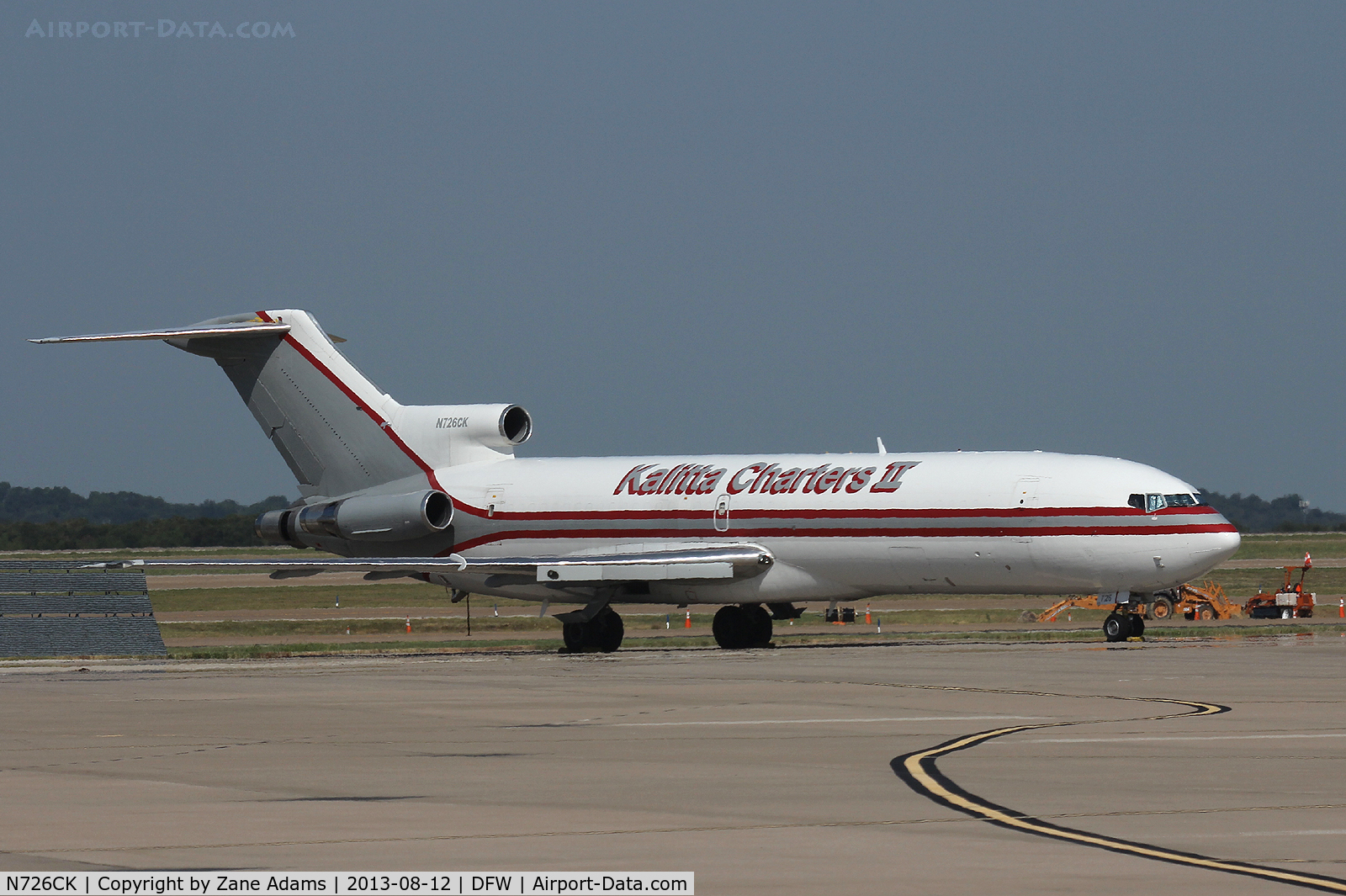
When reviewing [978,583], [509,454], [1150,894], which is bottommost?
[1150,894]

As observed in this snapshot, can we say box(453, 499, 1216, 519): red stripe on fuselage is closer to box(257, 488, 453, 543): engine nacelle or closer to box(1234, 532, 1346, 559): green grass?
box(257, 488, 453, 543): engine nacelle

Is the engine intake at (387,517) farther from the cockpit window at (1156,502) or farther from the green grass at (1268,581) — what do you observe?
the green grass at (1268,581)

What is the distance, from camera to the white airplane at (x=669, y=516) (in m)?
37.5

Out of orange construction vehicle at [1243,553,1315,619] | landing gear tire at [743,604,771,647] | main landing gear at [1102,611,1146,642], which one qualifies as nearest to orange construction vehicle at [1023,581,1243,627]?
orange construction vehicle at [1243,553,1315,619]

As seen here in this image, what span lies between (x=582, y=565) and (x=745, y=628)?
13.7 feet

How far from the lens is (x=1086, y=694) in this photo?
23.9 m

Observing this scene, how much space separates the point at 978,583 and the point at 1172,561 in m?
3.84

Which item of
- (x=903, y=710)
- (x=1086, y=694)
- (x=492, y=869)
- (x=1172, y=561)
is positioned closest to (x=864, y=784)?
(x=492, y=869)

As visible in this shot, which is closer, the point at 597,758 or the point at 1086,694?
the point at 597,758

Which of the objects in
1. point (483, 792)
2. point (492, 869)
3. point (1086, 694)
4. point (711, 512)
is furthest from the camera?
point (711, 512)

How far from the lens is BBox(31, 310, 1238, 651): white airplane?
1475 inches

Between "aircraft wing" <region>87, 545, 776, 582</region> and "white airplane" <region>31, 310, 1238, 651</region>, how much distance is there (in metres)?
0.05

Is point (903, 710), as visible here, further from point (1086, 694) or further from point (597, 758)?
point (597, 758)

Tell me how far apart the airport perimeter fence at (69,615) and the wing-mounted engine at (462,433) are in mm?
7906
